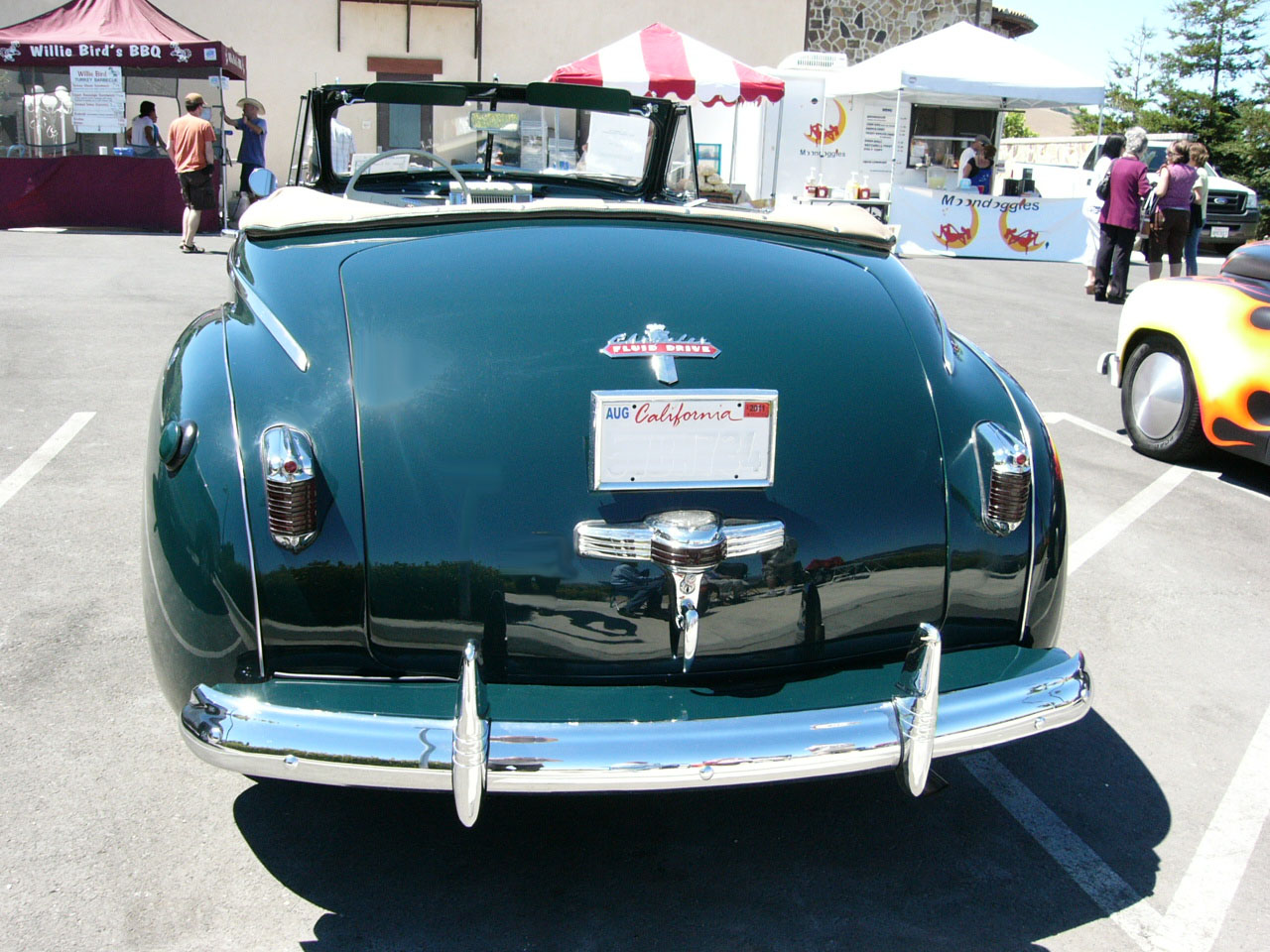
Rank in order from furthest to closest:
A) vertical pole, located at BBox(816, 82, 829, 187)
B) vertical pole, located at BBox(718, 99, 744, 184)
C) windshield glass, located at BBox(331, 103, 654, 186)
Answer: vertical pole, located at BBox(718, 99, 744, 184)
vertical pole, located at BBox(816, 82, 829, 187)
windshield glass, located at BBox(331, 103, 654, 186)

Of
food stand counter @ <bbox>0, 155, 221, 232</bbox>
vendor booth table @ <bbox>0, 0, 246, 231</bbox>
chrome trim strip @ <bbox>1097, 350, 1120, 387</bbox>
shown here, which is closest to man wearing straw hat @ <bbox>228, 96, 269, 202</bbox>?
vendor booth table @ <bbox>0, 0, 246, 231</bbox>

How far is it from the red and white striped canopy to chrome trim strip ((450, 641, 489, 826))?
42.4 ft

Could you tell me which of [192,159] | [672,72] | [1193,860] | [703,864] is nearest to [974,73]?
[672,72]

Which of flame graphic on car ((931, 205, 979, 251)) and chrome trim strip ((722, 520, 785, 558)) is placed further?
flame graphic on car ((931, 205, 979, 251))

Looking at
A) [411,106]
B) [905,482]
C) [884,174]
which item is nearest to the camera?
[905,482]

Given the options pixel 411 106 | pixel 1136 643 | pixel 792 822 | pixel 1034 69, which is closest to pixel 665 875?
pixel 792 822

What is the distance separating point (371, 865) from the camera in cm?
235

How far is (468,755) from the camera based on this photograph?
72.1 inches

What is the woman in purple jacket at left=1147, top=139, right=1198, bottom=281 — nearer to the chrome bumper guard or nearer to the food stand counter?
the chrome bumper guard

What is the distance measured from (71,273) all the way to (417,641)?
9.85m

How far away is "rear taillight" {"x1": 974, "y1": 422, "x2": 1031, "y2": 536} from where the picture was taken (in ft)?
7.56

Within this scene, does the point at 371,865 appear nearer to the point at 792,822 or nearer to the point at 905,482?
the point at 792,822

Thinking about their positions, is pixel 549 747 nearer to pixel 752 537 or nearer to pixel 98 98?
pixel 752 537

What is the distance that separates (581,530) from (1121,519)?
352 cm
